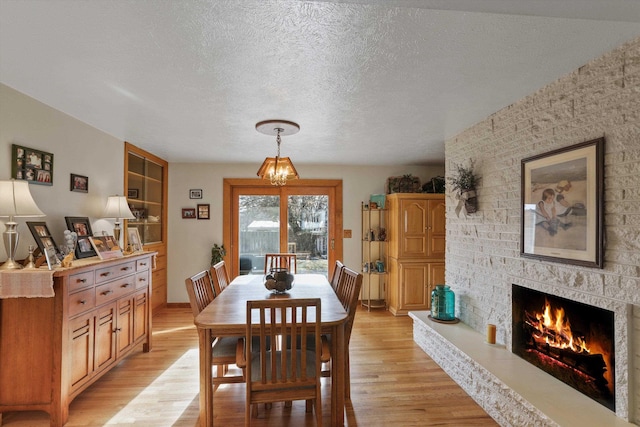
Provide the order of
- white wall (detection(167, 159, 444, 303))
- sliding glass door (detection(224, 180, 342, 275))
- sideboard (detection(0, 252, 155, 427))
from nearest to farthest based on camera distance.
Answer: sideboard (detection(0, 252, 155, 427)), white wall (detection(167, 159, 444, 303)), sliding glass door (detection(224, 180, 342, 275))

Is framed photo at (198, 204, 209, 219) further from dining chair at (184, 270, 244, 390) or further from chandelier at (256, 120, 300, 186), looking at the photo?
dining chair at (184, 270, 244, 390)

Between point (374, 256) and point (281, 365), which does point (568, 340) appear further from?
point (374, 256)

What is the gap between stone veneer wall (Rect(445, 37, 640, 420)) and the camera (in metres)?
1.73

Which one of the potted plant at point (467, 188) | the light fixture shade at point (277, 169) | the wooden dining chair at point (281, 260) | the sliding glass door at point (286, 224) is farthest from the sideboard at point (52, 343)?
the potted plant at point (467, 188)

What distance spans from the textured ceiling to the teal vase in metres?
1.68

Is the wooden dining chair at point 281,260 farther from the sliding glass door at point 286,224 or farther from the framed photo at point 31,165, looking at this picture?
the framed photo at point 31,165

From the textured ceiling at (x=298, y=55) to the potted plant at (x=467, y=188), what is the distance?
0.46 metres

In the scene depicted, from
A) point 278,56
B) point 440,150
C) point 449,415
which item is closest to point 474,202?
point 440,150

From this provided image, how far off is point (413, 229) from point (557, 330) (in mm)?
2662

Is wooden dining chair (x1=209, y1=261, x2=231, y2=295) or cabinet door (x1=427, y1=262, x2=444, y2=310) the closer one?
wooden dining chair (x1=209, y1=261, x2=231, y2=295)

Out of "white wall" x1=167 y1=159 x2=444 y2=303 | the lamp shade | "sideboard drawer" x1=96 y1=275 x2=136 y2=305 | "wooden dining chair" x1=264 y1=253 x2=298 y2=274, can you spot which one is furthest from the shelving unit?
the lamp shade

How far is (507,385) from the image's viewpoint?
2.16 metres

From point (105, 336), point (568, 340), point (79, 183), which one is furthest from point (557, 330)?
point (79, 183)

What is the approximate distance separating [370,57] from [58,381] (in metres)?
2.86
